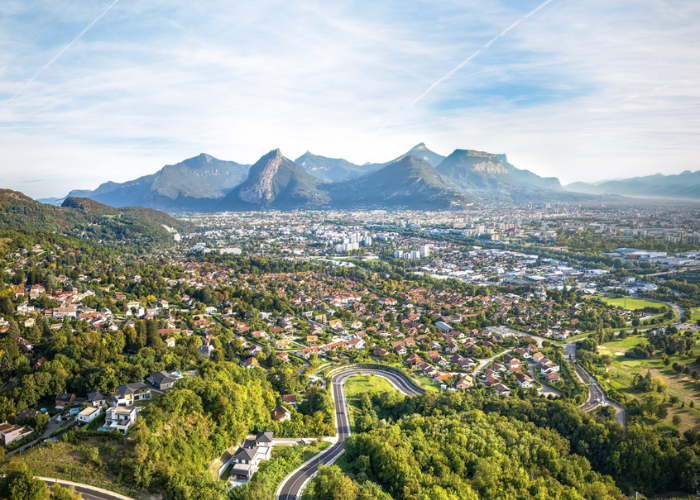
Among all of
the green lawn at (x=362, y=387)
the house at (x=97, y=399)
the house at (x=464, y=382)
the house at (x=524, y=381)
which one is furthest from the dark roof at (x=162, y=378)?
the house at (x=524, y=381)

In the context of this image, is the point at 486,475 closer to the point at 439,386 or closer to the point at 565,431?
the point at 565,431

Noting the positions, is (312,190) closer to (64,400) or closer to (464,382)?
(464,382)

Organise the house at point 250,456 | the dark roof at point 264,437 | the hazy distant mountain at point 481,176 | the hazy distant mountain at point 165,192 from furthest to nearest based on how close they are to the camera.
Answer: the hazy distant mountain at point 481,176 → the hazy distant mountain at point 165,192 → the dark roof at point 264,437 → the house at point 250,456

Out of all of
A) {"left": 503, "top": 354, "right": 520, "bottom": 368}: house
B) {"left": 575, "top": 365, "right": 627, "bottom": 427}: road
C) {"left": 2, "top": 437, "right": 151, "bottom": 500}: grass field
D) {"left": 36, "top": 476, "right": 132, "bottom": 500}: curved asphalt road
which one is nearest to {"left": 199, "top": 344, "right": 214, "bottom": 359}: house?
{"left": 2, "top": 437, "right": 151, "bottom": 500}: grass field

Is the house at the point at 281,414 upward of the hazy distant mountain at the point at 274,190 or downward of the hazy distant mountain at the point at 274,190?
downward

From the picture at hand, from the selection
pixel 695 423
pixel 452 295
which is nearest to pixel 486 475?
pixel 695 423

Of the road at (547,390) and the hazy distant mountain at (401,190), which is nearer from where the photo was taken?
the road at (547,390)

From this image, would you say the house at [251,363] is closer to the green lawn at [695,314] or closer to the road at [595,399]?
the road at [595,399]
